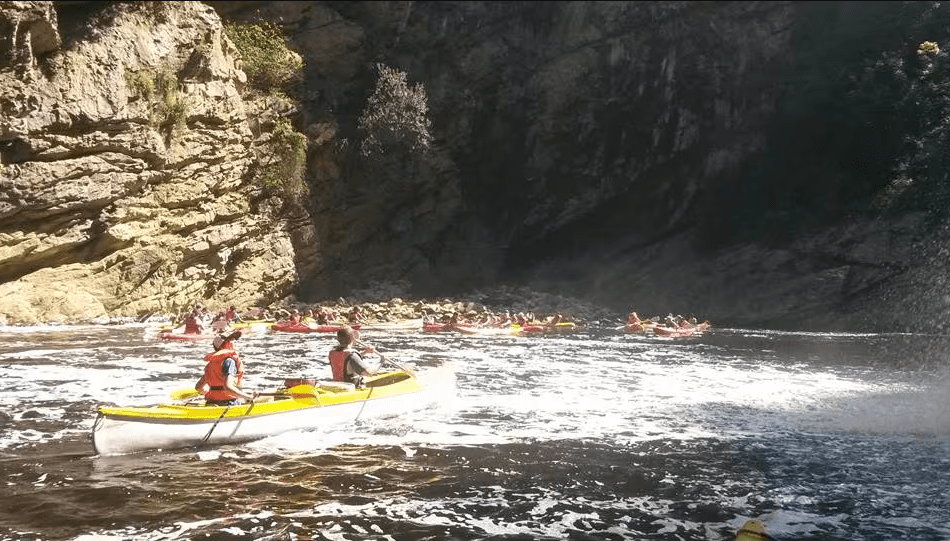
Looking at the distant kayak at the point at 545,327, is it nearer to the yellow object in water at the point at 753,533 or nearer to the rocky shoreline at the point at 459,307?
the rocky shoreline at the point at 459,307

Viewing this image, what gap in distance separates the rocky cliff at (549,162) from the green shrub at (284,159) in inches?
29.0

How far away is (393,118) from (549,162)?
31.1 feet

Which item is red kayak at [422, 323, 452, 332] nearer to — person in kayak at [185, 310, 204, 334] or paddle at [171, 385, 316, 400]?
person in kayak at [185, 310, 204, 334]

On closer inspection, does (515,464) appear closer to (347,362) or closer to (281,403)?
(281,403)

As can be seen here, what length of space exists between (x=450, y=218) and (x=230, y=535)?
1324 inches

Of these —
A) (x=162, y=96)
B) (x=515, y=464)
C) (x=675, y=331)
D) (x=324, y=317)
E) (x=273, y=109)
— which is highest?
(x=273, y=109)

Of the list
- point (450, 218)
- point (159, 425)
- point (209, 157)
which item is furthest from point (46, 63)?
point (450, 218)

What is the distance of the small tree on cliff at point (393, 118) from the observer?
1407 inches

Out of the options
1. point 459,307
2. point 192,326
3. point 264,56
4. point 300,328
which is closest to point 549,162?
point 459,307

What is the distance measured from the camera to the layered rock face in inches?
857

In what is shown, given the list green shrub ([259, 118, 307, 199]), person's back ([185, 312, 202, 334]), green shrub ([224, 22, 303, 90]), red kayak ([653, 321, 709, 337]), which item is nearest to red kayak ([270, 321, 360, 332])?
person's back ([185, 312, 202, 334])

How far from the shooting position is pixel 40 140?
22.0 metres

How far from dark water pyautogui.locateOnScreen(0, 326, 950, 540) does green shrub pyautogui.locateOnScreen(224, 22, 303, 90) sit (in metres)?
17.5

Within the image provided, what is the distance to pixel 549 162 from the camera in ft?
135
